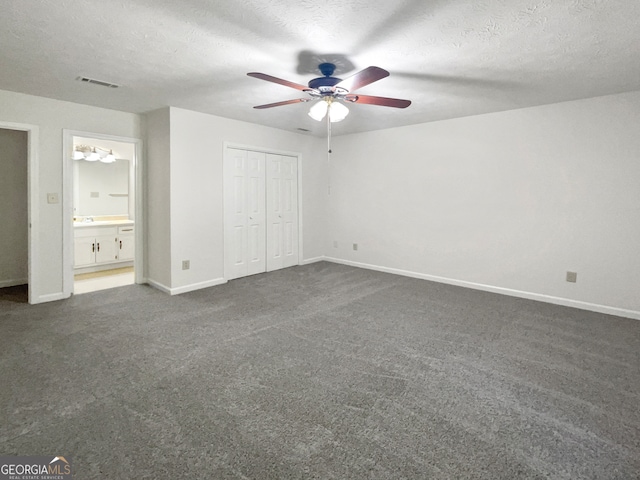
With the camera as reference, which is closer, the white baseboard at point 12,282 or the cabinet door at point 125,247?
the white baseboard at point 12,282

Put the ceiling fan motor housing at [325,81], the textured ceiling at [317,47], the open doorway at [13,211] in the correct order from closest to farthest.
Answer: the textured ceiling at [317,47]
the ceiling fan motor housing at [325,81]
the open doorway at [13,211]

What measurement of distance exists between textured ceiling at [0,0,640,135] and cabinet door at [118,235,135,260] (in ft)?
8.68

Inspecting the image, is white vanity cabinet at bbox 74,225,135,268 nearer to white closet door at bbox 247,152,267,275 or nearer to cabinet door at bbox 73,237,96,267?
cabinet door at bbox 73,237,96,267

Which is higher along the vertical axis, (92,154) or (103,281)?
(92,154)

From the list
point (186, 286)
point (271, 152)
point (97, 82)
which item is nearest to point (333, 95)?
point (97, 82)

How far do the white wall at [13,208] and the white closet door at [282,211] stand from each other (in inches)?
131

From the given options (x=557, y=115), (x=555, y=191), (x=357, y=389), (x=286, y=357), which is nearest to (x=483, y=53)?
(x=557, y=115)

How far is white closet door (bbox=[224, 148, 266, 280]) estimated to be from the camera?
4.89 metres

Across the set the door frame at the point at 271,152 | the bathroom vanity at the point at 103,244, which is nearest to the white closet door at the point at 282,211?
the door frame at the point at 271,152

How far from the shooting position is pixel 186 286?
14.5 feet

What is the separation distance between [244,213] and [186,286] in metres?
1.36

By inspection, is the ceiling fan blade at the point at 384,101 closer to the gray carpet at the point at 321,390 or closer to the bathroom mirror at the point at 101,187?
the gray carpet at the point at 321,390

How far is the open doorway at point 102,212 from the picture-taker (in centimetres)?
533

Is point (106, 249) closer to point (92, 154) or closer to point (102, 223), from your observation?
point (102, 223)
